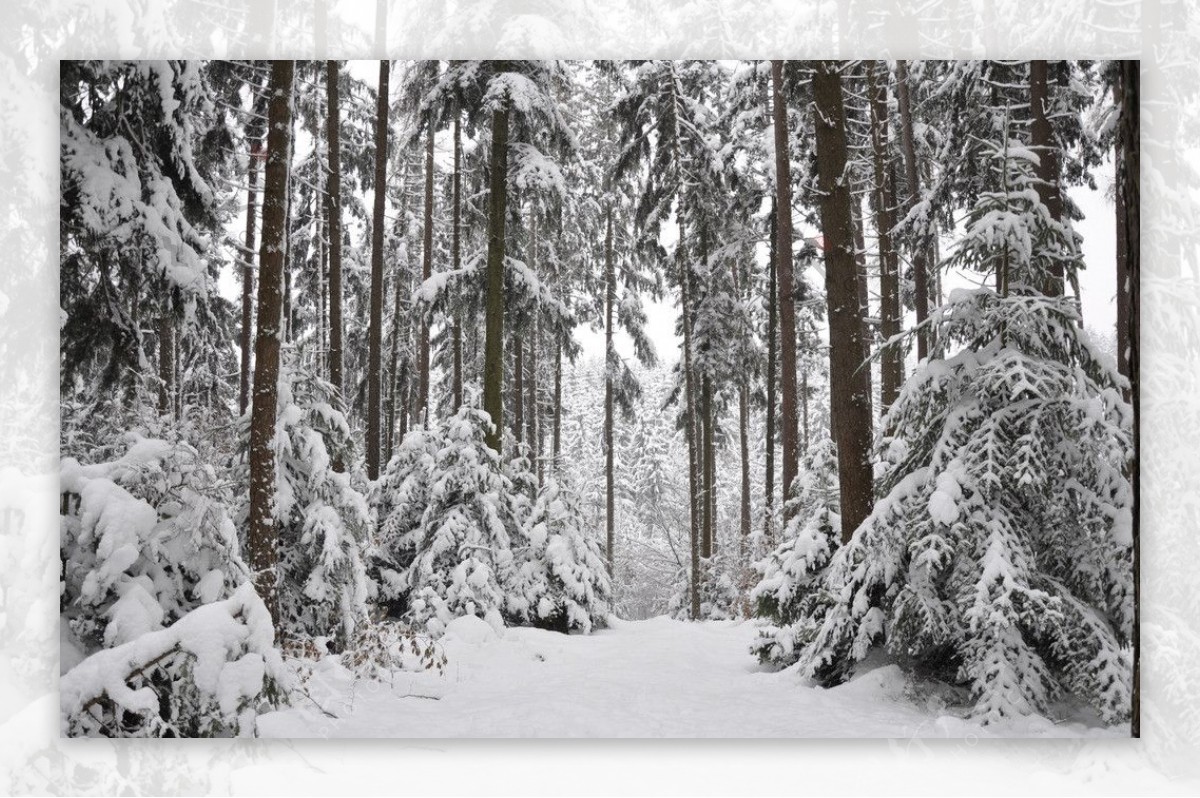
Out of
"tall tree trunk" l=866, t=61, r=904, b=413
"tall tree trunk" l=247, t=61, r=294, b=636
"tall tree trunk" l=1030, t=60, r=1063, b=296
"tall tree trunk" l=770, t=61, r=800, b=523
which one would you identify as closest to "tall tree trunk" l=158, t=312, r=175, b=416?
"tall tree trunk" l=247, t=61, r=294, b=636

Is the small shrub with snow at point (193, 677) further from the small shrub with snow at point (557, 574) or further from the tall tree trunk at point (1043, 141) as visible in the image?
the tall tree trunk at point (1043, 141)

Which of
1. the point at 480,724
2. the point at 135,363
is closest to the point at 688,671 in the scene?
the point at 480,724

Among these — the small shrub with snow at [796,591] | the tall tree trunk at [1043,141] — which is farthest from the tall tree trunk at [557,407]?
the tall tree trunk at [1043,141]

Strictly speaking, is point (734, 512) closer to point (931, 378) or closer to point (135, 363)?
point (931, 378)

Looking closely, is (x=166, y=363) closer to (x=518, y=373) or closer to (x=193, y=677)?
(x=193, y=677)

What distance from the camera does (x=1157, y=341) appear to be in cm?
463

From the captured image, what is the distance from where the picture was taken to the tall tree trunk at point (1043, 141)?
15.5 feet

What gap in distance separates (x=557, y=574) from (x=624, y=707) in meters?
3.28

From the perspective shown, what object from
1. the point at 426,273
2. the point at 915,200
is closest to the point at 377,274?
the point at 426,273

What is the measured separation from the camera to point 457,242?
762 cm

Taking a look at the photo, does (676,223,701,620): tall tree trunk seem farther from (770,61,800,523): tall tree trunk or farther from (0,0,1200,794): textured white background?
(0,0,1200,794): textured white background

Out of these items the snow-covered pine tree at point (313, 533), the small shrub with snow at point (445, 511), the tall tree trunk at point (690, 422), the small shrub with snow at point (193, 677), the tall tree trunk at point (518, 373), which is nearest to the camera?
the small shrub with snow at point (193, 677)

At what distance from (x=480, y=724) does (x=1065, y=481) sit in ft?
10.9

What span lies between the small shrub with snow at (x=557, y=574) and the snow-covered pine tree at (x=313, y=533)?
232 cm
